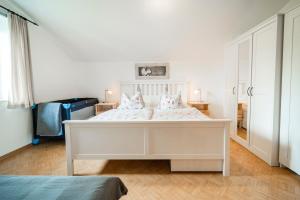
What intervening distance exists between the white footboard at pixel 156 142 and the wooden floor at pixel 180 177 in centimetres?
19

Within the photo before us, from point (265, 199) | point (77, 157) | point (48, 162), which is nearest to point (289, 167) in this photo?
point (265, 199)

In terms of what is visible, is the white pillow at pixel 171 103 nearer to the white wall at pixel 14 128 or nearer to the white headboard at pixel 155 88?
the white headboard at pixel 155 88

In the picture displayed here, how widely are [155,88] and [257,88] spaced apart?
7.74 ft

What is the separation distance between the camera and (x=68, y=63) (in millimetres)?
4289

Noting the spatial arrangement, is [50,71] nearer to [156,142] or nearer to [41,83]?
[41,83]

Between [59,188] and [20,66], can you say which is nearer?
[59,188]

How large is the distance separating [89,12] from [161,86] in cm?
231

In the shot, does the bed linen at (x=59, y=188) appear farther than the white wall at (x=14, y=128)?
No

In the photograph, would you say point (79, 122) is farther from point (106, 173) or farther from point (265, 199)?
point (265, 199)

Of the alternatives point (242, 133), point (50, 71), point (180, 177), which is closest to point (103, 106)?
point (50, 71)

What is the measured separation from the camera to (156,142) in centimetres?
213

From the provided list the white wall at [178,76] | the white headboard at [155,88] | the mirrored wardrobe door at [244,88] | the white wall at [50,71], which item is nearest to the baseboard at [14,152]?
the white wall at [50,71]

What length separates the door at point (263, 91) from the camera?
2303 mm

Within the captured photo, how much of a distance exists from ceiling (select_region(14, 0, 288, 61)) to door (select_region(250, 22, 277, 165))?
1.93 ft
